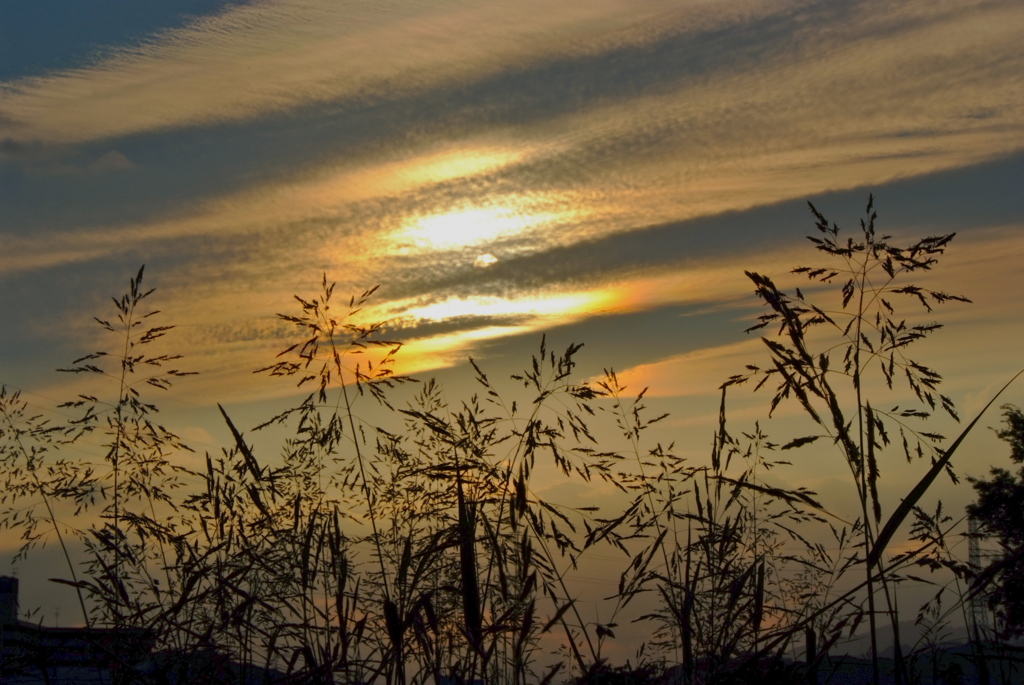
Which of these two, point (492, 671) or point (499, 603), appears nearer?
point (492, 671)

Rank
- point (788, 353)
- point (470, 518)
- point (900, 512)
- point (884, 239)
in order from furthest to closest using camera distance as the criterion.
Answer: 1. point (884, 239)
2. point (470, 518)
3. point (788, 353)
4. point (900, 512)

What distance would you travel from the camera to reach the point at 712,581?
2.91 m

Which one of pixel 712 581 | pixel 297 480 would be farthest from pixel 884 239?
pixel 297 480

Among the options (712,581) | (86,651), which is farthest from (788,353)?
(86,651)

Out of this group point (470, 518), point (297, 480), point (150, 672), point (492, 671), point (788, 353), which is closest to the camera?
point (788, 353)

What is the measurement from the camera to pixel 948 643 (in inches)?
105

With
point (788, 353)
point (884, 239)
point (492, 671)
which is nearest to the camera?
point (788, 353)

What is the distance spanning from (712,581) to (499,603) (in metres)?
0.82

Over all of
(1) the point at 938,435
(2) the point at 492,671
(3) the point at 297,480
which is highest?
(3) the point at 297,480

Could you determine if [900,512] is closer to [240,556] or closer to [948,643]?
[948,643]

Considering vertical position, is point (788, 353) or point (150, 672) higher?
point (788, 353)

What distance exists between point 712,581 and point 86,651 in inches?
84.7

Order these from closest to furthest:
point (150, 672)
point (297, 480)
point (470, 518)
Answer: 1. point (470, 518)
2. point (150, 672)
3. point (297, 480)

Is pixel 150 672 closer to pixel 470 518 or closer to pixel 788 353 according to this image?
pixel 470 518
